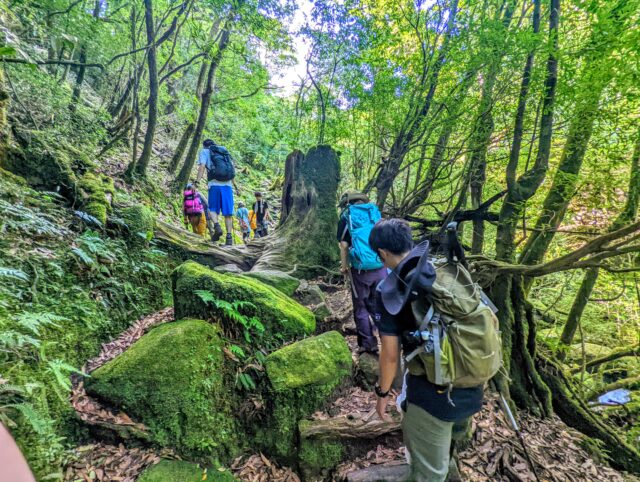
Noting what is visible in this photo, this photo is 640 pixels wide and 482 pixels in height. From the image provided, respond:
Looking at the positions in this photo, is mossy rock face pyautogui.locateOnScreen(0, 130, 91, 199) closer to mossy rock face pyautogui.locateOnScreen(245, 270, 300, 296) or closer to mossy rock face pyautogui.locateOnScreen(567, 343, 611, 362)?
mossy rock face pyautogui.locateOnScreen(245, 270, 300, 296)

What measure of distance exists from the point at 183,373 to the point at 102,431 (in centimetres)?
78

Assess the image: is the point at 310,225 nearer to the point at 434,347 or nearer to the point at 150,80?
the point at 434,347

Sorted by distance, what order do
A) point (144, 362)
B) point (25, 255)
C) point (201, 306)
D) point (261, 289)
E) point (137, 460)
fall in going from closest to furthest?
1. point (137, 460)
2. point (144, 362)
3. point (25, 255)
4. point (201, 306)
5. point (261, 289)

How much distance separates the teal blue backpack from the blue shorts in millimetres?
4253

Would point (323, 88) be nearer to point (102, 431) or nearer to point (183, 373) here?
point (183, 373)

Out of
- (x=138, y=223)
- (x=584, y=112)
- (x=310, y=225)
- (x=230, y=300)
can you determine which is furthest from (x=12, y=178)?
(x=584, y=112)

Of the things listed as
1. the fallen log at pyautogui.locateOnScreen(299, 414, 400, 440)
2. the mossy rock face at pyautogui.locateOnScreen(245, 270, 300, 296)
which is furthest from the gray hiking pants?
the mossy rock face at pyautogui.locateOnScreen(245, 270, 300, 296)

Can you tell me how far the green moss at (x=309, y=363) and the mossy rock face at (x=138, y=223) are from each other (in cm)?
341

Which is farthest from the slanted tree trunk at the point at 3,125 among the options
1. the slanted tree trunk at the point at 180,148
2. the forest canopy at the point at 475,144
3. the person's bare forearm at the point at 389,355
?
the slanted tree trunk at the point at 180,148

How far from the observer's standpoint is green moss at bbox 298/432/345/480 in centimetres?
324

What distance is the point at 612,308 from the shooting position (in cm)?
752

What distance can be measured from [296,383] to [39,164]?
5.66 metres

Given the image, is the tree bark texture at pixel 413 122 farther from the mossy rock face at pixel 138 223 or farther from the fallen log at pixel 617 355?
the fallen log at pixel 617 355

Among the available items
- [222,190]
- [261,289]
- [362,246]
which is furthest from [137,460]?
[222,190]
